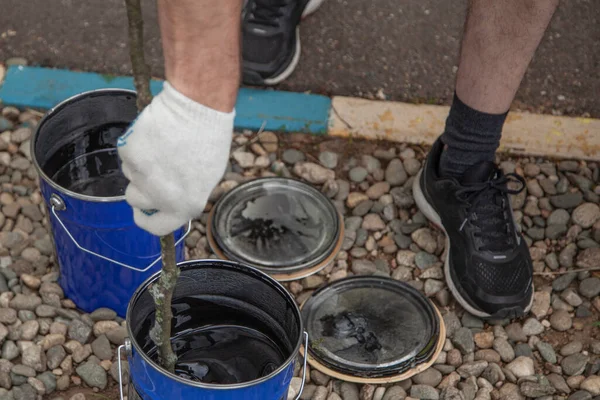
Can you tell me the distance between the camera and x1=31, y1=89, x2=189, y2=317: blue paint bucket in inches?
78.5

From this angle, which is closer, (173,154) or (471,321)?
(173,154)

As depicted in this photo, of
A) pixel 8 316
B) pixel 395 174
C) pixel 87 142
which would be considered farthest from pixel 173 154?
pixel 395 174

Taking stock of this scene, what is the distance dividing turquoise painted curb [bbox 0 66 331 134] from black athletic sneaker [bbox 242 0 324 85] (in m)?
0.07

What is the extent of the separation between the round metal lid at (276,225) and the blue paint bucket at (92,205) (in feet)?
0.95

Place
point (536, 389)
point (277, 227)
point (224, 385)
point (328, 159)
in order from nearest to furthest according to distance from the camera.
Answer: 1. point (224, 385)
2. point (536, 389)
3. point (277, 227)
4. point (328, 159)

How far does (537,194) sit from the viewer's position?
267cm

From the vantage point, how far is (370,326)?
7.55 ft

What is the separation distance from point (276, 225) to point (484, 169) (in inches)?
25.8

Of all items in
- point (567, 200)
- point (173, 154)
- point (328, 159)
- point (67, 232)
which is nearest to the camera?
point (173, 154)

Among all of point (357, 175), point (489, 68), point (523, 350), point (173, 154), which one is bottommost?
point (523, 350)

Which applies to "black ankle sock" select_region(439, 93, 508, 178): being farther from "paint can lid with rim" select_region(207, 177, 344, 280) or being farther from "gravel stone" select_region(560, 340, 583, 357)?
"gravel stone" select_region(560, 340, 583, 357)

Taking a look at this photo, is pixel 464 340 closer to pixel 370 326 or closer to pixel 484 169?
pixel 370 326

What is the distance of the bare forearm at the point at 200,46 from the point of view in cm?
A: 136

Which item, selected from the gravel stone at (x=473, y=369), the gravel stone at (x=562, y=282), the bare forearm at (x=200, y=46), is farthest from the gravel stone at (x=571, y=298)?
the bare forearm at (x=200, y=46)
